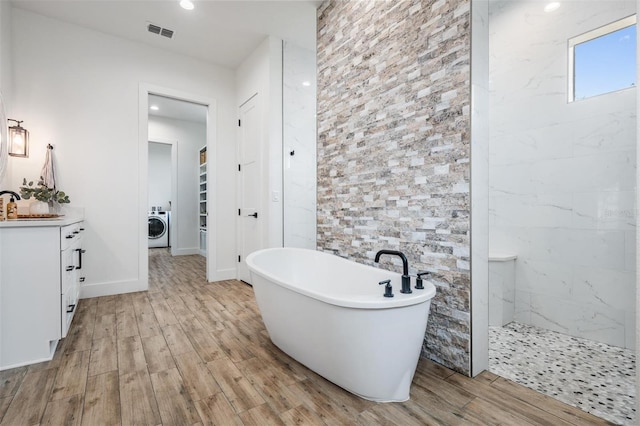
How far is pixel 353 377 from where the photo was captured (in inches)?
58.7

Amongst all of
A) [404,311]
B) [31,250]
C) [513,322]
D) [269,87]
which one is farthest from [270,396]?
[269,87]

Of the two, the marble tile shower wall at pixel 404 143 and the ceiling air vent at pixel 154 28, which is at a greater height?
the ceiling air vent at pixel 154 28

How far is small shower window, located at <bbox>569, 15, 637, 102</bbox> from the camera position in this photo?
2.11 meters

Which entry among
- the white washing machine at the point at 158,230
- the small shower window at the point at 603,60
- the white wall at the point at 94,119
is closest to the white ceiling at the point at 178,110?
the white wall at the point at 94,119

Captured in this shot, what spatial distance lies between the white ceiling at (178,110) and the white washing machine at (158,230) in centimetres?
250

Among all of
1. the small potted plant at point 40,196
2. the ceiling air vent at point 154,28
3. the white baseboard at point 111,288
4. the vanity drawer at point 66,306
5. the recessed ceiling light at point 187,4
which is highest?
the ceiling air vent at point 154,28

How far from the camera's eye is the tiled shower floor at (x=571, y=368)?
1472mm

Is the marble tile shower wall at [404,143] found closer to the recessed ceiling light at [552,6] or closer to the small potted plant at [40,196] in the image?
the recessed ceiling light at [552,6]

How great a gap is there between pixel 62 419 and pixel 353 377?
4.43 feet

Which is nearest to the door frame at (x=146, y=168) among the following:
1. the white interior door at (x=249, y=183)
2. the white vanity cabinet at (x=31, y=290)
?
the white interior door at (x=249, y=183)

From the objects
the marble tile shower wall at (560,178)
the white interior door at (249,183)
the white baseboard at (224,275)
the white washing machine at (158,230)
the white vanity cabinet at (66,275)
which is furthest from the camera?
the white washing machine at (158,230)

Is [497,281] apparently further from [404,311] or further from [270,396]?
[270,396]

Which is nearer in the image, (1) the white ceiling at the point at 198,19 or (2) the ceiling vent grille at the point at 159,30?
(1) the white ceiling at the point at 198,19

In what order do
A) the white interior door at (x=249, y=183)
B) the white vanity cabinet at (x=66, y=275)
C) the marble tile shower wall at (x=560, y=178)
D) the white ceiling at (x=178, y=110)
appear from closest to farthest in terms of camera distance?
the white vanity cabinet at (x=66, y=275)
the marble tile shower wall at (x=560, y=178)
the white interior door at (x=249, y=183)
the white ceiling at (x=178, y=110)
